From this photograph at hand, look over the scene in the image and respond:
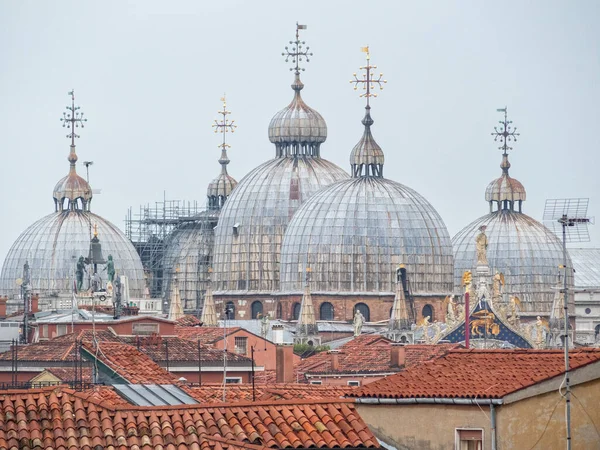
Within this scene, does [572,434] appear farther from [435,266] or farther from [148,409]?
[435,266]

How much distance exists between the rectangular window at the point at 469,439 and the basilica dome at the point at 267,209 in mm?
107709

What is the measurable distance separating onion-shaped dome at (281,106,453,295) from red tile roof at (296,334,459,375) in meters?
45.7

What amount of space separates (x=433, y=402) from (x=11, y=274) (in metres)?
123

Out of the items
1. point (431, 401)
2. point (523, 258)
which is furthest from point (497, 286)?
point (431, 401)

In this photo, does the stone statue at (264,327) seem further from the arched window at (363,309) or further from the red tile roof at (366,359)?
the red tile roof at (366,359)

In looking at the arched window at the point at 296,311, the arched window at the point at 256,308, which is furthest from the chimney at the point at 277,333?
the arched window at the point at 256,308

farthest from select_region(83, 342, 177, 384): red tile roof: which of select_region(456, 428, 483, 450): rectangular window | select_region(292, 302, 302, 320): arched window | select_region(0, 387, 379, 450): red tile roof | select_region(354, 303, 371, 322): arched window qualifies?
select_region(292, 302, 302, 320): arched window

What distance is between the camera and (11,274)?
154 metres

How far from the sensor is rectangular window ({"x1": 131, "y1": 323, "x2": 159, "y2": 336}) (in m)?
77.1

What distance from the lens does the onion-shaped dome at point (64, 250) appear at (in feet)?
490

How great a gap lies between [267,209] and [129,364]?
9706 centimetres

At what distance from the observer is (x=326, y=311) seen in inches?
5315

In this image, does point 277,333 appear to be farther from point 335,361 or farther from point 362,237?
point 335,361

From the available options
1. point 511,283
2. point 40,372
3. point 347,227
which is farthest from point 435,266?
point 40,372
